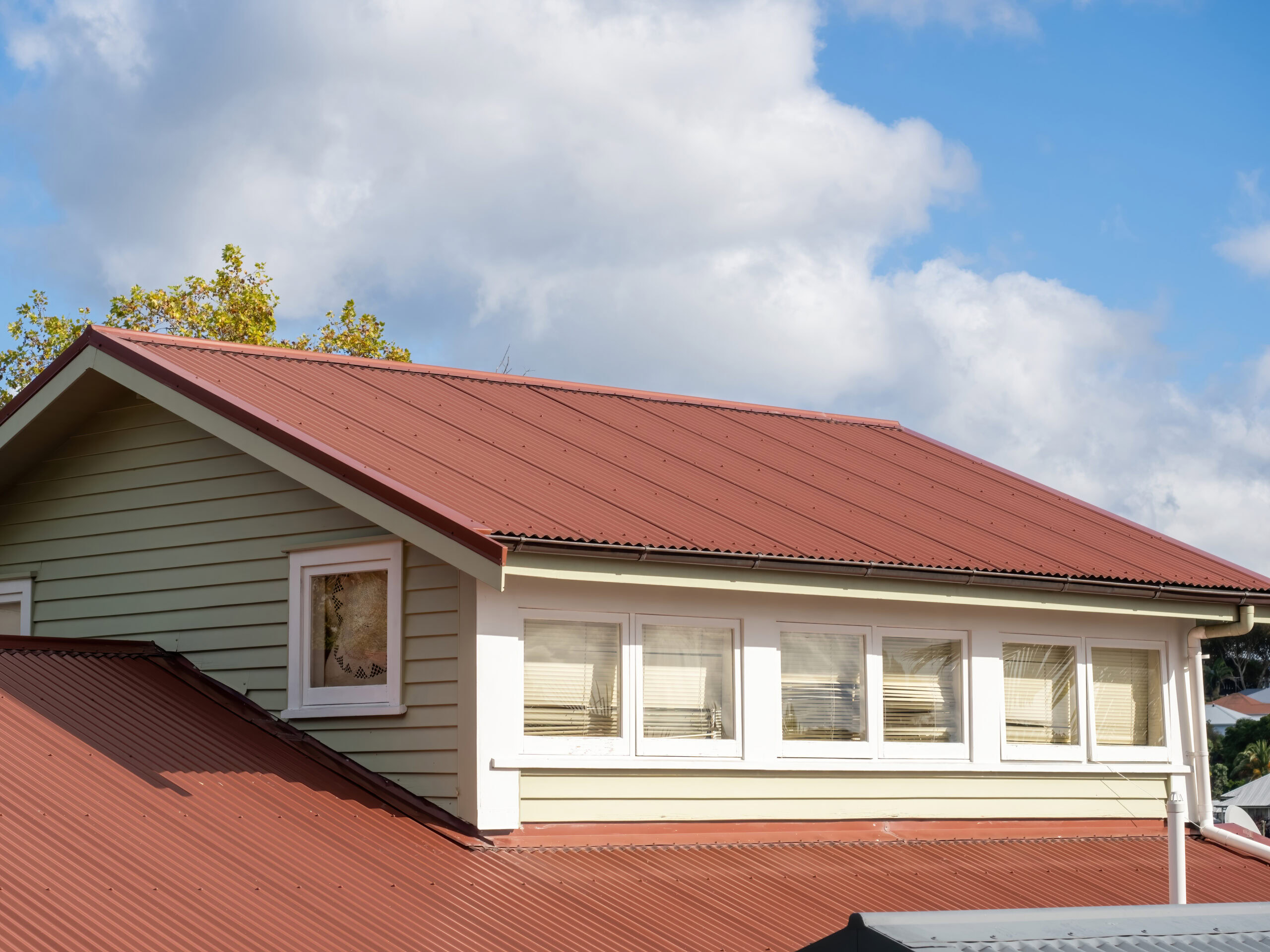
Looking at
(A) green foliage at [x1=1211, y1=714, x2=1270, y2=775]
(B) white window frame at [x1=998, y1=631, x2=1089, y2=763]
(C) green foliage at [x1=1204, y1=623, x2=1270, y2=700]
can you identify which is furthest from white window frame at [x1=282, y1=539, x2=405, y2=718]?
(C) green foliage at [x1=1204, y1=623, x2=1270, y2=700]

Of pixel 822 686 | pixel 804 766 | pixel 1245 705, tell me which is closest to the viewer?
pixel 804 766

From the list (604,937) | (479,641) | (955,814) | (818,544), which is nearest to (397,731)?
(479,641)

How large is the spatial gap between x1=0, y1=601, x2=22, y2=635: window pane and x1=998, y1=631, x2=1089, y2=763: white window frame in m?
9.03

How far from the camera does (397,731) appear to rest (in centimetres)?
1058

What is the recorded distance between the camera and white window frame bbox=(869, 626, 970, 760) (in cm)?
1205

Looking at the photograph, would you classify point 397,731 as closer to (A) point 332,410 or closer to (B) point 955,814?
(A) point 332,410

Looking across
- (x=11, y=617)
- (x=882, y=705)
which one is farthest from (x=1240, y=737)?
(x=11, y=617)

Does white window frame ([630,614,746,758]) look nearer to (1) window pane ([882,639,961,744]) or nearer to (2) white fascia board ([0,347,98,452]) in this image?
(1) window pane ([882,639,961,744])

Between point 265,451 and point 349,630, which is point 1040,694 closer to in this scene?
point 349,630

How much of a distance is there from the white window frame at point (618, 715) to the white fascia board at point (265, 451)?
981 millimetres

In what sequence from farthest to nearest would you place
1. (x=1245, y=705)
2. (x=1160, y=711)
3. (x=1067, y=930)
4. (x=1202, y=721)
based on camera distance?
(x=1245, y=705) < (x=1202, y=721) < (x=1160, y=711) < (x=1067, y=930)

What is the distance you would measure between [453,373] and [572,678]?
16.1 feet

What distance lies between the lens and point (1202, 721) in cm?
1420

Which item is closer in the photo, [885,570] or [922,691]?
[885,570]
